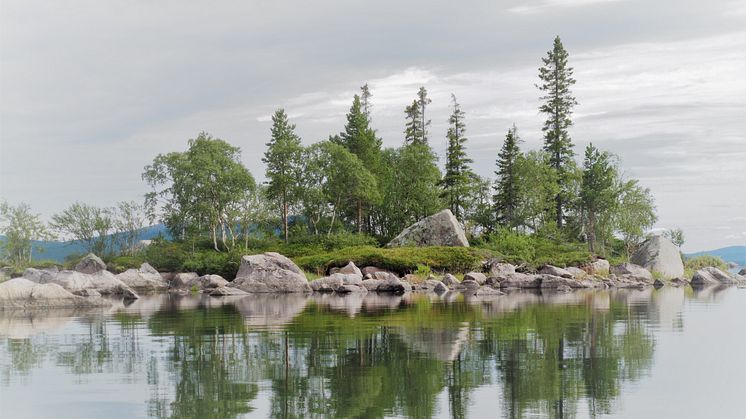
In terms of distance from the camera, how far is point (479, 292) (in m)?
39.0

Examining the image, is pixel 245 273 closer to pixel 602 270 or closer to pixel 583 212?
pixel 602 270

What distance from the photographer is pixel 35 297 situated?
3081cm

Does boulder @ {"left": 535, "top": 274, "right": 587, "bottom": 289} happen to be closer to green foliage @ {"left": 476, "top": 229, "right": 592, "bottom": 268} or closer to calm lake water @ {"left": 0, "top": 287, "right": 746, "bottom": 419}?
green foliage @ {"left": 476, "top": 229, "right": 592, "bottom": 268}

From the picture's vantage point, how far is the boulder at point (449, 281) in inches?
1809

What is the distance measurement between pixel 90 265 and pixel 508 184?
37346 millimetres

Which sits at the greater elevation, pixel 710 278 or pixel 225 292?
pixel 225 292

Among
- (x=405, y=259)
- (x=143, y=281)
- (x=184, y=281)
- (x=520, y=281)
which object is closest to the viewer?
(x=520, y=281)

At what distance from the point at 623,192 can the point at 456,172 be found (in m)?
16.2

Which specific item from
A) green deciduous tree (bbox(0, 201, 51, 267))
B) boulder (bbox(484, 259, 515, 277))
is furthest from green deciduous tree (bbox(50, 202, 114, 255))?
boulder (bbox(484, 259, 515, 277))

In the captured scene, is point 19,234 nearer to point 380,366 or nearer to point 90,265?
point 90,265

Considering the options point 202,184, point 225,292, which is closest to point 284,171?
point 202,184

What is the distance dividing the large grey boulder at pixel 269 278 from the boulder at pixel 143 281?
7.68m

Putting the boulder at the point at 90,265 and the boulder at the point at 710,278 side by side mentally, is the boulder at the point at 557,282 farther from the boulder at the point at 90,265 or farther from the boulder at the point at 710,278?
the boulder at the point at 90,265

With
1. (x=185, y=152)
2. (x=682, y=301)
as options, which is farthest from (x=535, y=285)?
(x=185, y=152)
